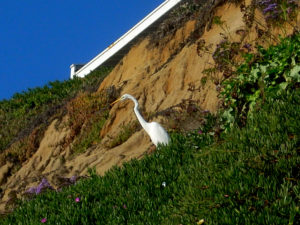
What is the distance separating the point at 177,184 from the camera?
8.01 metres

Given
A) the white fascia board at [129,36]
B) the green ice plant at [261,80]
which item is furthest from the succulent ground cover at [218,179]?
the white fascia board at [129,36]

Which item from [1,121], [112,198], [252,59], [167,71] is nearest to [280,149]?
[112,198]

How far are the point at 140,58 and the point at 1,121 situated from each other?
9282 mm

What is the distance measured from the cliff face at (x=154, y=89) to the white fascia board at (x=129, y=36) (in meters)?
1.97

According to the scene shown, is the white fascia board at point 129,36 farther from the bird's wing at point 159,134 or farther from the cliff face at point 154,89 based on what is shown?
the bird's wing at point 159,134

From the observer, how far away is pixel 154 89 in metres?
→ 16.1

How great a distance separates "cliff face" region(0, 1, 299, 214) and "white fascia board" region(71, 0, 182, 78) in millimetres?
1966

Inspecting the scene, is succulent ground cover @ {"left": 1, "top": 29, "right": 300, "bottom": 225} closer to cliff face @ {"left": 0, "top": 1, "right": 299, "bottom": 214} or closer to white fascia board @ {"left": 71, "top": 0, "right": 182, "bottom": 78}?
cliff face @ {"left": 0, "top": 1, "right": 299, "bottom": 214}

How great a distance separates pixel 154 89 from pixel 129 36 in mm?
7404

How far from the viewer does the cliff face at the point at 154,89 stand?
43.8 ft

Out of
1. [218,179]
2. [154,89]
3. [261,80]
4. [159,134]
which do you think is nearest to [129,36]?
A: [154,89]

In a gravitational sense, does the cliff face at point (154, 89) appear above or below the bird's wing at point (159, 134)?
above

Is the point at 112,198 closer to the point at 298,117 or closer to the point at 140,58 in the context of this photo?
the point at 298,117

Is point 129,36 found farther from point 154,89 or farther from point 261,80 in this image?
point 261,80
